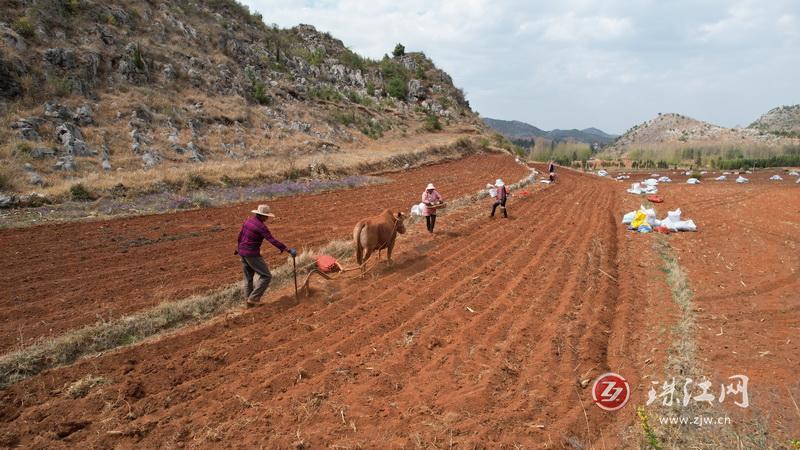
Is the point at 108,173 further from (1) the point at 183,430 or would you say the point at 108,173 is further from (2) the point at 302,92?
(2) the point at 302,92

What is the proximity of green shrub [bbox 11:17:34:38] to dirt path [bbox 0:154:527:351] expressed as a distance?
15719mm

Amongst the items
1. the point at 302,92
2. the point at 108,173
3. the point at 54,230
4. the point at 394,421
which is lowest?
the point at 394,421

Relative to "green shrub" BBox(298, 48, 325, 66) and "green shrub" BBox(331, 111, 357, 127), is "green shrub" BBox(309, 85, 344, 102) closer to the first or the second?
"green shrub" BBox(331, 111, 357, 127)

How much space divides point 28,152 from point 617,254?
20.6 meters

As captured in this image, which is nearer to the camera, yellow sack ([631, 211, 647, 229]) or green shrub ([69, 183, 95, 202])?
yellow sack ([631, 211, 647, 229])

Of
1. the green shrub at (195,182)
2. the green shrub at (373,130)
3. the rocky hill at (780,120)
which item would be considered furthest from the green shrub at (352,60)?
the rocky hill at (780,120)

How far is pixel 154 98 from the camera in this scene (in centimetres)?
2325

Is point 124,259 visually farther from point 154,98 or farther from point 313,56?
point 313,56

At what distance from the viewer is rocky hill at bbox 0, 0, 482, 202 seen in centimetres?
1689

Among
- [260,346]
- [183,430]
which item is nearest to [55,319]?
[260,346]

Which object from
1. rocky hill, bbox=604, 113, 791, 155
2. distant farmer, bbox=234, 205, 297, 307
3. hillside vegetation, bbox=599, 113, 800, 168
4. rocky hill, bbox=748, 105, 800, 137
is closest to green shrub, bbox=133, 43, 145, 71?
distant farmer, bbox=234, 205, 297, 307

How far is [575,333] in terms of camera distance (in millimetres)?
6039

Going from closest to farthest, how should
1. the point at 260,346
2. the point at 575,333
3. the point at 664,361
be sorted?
the point at 664,361
the point at 260,346
the point at 575,333

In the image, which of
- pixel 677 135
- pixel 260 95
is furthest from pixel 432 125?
pixel 677 135
